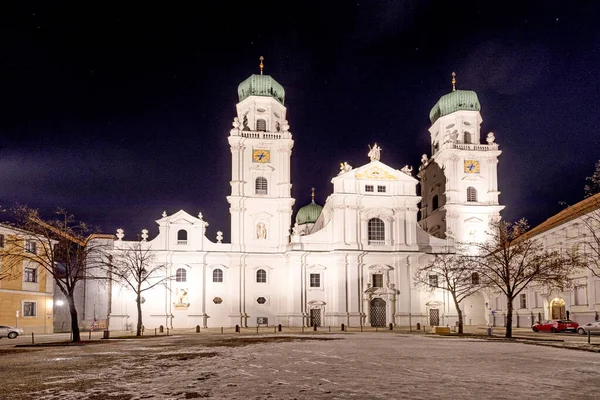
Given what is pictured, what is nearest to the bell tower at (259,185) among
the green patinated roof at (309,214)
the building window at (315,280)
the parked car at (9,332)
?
the building window at (315,280)

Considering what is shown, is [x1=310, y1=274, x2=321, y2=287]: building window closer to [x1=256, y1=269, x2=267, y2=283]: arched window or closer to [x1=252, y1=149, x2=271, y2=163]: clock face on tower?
[x1=256, y1=269, x2=267, y2=283]: arched window

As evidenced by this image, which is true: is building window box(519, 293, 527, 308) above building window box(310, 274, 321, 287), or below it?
below

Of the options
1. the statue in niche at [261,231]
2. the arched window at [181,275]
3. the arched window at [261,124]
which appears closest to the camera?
the arched window at [181,275]

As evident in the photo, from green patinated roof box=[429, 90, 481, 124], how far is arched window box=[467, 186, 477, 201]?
9553mm

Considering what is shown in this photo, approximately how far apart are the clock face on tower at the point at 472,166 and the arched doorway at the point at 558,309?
20165mm

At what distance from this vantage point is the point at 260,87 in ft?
232

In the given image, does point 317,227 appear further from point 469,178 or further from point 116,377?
point 116,377

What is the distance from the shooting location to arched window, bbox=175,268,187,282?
65.9 m

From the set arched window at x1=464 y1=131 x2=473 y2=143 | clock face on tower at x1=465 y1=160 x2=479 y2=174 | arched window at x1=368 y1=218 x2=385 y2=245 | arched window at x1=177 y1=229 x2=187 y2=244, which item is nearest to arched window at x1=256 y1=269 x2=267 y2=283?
arched window at x1=177 y1=229 x2=187 y2=244

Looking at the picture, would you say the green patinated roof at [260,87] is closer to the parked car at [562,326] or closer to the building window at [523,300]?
the building window at [523,300]

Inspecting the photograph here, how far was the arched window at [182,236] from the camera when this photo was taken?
66856mm

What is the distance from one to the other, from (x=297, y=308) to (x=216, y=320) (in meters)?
8.67

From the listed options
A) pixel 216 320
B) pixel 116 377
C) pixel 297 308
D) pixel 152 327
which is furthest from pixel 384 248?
pixel 116 377

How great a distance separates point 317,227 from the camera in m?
78.2
